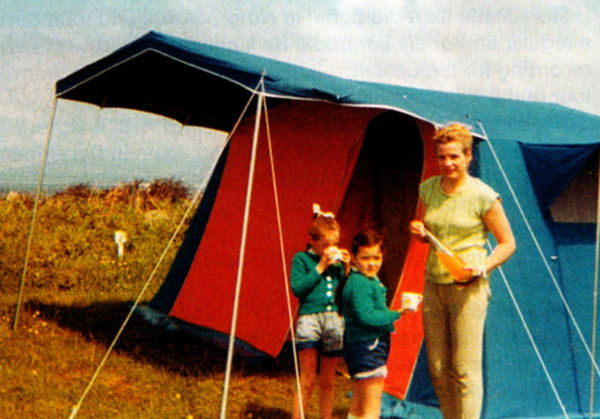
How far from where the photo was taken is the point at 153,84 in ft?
15.4

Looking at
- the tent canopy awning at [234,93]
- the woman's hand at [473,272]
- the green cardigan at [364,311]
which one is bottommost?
the green cardigan at [364,311]

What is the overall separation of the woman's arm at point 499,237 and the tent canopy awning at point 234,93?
0.85 metres

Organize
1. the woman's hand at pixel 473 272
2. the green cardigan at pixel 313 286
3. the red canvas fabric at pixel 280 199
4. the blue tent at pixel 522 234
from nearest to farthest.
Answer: the woman's hand at pixel 473 272
the green cardigan at pixel 313 286
the blue tent at pixel 522 234
the red canvas fabric at pixel 280 199

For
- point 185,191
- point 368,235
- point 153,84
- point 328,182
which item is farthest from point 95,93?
point 185,191

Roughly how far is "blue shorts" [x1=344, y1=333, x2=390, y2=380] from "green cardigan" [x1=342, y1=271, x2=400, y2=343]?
0.10ft

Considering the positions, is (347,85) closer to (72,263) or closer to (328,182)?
(328,182)

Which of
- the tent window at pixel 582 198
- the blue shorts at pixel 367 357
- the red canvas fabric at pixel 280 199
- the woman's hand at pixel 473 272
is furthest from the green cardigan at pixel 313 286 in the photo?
the tent window at pixel 582 198

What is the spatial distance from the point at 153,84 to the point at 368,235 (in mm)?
2397

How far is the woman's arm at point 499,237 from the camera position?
2.84m

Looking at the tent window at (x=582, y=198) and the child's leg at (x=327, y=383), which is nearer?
the child's leg at (x=327, y=383)

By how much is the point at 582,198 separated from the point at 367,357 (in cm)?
202

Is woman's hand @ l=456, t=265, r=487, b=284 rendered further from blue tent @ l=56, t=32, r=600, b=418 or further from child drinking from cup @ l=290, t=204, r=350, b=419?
blue tent @ l=56, t=32, r=600, b=418

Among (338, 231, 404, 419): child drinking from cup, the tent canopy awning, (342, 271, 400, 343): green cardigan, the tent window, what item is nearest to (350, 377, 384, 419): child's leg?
(338, 231, 404, 419): child drinking from cup

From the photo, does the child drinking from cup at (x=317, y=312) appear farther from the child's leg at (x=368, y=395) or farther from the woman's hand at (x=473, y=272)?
the woman's hand at (x=473, y=272)
